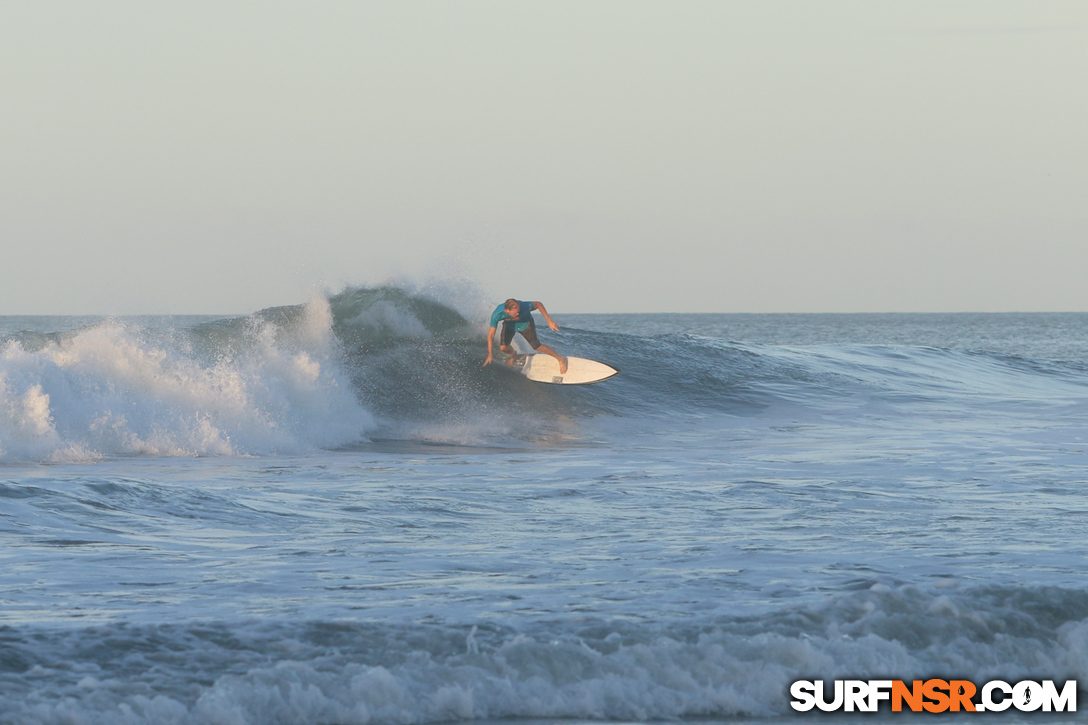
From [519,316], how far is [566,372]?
3.89 feet

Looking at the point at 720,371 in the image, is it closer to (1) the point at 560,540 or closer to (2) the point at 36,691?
(1) the point at 560,540

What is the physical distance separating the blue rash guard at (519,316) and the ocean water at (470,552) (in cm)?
138

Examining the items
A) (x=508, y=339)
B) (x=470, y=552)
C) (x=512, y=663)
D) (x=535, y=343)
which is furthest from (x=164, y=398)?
(x=512, y=663)

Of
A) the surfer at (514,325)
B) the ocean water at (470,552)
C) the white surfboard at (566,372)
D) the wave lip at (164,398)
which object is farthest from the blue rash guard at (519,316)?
the wave lip at (164,398)

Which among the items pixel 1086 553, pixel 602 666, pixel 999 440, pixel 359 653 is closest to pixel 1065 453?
pixel 999 440

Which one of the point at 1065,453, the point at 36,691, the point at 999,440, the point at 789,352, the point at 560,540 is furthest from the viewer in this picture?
the point at 789,352

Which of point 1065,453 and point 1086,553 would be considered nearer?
point 1086,553

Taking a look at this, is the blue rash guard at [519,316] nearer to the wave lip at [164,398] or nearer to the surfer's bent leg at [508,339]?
the surfer's bent leg at [508,339]

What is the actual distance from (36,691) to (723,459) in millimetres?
7987

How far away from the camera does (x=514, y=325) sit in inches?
607

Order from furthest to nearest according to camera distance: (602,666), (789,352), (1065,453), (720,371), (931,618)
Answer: (789,352) → (720,371) → (1065,453) → (931,618) → (602,666)

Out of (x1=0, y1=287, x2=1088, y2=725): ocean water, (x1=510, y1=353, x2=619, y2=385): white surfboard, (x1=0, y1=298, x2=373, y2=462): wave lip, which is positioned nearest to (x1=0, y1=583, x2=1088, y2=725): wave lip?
(x1=0, y1=287, x2=1088, y2=725): ocean water

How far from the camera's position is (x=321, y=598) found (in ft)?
16.7

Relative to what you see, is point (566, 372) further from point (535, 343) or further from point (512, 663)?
point (512, 663)
